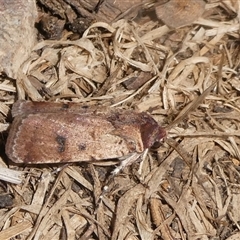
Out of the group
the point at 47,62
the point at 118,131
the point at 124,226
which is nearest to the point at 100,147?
the point at 118,131

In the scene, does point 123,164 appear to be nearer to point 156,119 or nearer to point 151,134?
point 151,134

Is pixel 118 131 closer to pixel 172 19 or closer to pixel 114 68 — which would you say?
pixel 114 68

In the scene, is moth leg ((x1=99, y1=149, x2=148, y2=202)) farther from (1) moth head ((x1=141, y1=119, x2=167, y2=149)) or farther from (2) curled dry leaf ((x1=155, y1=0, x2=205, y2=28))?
(2) curled dry leaf ((x1=155, y1=0, x2=205, y2=28))

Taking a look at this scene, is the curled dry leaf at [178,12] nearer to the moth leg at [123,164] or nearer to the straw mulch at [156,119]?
the straw mulch at [156,119]

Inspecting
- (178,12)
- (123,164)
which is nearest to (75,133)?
(123,164)

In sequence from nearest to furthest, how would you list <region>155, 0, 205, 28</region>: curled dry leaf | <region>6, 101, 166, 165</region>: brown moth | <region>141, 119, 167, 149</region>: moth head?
1. <region>6, 101, 166, 165</region>: brown moth
2. <region>141, 119, 167, 149</region>: moth head
3. <region>155, 0, 205, 28</region>: curled dry leaf

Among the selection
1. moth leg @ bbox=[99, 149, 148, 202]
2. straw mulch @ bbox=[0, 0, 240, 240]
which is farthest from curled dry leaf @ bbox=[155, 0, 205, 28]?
moth leg @ bbox=[99, 149, 148, 202]

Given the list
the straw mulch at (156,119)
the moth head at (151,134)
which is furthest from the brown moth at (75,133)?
the straw mulch at (156,119)
